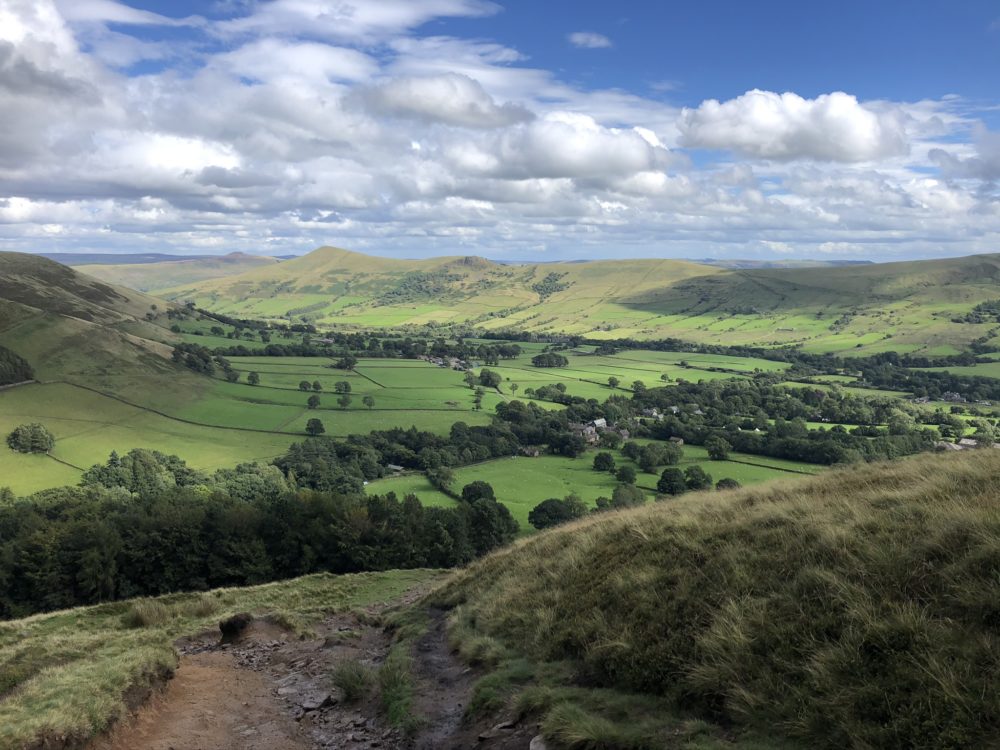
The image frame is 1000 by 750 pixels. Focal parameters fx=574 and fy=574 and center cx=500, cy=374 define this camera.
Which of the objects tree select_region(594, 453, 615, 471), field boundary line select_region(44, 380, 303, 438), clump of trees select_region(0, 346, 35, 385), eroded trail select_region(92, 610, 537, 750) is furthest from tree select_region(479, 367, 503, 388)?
eroded trail select_region(92, 610, 537, 750)

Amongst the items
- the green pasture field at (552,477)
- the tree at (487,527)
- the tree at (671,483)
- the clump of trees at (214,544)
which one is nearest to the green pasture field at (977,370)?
the green pasture field at (552,477)

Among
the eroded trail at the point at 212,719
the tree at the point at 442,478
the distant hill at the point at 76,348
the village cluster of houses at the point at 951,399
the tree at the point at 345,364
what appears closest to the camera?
the eroded trail at the point at 212,719

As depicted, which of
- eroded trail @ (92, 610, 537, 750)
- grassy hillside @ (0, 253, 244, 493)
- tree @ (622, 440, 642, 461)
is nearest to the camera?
eroded trail @ (92, 610, 537, 750)

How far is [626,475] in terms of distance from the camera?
85.5 meters

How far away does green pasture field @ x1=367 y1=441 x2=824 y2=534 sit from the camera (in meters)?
79.0

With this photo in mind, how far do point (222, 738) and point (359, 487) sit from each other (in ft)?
245

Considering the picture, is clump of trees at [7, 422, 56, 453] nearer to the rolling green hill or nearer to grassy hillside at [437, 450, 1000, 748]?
the rolling green hill

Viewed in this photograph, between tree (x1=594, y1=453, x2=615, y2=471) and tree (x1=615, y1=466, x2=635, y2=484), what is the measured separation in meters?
4.16

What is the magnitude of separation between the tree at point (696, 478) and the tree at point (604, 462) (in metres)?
→ 13.0

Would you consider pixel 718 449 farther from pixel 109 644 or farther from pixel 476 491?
pixel 109 644

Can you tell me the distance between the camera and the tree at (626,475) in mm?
84750

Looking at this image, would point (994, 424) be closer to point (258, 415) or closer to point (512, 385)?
point (512, 385)

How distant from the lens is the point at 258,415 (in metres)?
119

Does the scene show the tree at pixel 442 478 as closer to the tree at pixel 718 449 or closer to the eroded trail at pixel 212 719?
the tree at pixel 718 449
